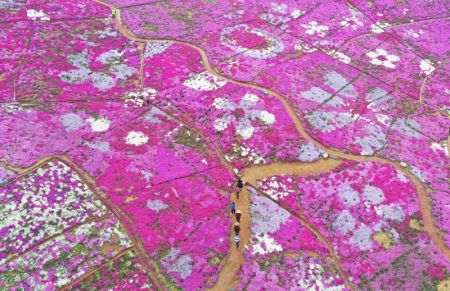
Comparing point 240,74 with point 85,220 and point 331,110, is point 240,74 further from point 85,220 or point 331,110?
point 85,220

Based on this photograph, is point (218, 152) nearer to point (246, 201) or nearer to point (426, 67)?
point (246, 201)

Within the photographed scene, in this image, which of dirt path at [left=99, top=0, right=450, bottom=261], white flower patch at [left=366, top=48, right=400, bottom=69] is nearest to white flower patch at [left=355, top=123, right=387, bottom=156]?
dirt path at [left=99, top=0, right=450, bottom=261]

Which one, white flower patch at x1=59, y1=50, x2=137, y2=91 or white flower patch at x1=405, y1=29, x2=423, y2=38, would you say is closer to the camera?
white flower patch at x1=59, y1=50, x2=137, y2=91

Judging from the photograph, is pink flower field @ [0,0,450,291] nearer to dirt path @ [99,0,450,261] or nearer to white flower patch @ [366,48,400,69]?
dirt path @ [99,0,450,261]

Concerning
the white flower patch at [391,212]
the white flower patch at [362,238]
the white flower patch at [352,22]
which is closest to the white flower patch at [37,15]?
the white flower patch at [352,22]

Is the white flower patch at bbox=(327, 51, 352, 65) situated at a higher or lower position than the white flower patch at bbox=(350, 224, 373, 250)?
lower

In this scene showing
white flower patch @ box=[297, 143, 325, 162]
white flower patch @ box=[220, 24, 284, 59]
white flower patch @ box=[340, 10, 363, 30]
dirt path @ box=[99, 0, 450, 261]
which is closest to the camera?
dirt path @ box=[99, 0, 450, 261]

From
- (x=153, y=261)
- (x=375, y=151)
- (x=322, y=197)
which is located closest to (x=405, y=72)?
(x=375, y=151)
